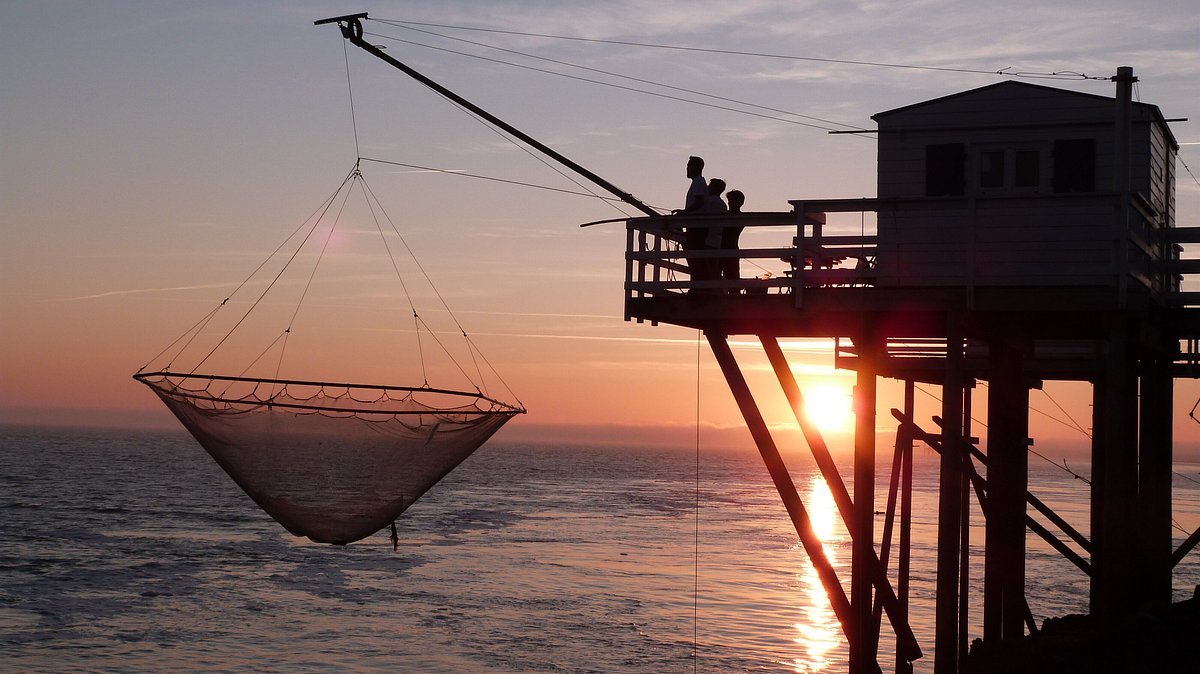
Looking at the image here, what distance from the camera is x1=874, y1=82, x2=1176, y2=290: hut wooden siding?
1188 cm

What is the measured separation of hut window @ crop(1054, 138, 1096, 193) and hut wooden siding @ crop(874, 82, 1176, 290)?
12 mm

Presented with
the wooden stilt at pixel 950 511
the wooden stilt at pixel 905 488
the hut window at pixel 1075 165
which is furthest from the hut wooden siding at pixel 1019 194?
the wooden stilt at pixel 905 488

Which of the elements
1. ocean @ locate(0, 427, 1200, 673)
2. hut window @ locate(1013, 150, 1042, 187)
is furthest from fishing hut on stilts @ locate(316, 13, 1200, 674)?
ocean @ locate(0, 427, 1200, 673)

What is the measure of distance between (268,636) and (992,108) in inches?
737

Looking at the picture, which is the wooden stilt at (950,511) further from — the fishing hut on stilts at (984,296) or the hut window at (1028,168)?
the hut window at (1028,168)

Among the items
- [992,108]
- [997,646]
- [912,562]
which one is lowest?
[912,562]

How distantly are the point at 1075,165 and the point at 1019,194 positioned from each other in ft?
8.55

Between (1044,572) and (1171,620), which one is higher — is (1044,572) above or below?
below

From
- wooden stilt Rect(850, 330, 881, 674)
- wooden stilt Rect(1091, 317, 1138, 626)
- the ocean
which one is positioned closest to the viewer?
wooden stilt Rect(1091, 317, 1138, 626)

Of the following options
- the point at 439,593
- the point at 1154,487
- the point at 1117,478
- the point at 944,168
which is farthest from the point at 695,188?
the point at 439,593

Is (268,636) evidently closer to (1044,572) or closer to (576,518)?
(1044,572)

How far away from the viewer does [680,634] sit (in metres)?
26.3

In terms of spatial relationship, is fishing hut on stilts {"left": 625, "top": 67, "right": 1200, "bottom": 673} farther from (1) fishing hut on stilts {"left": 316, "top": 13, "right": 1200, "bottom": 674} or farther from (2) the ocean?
(2) the ocean

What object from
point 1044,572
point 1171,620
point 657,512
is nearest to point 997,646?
point 1171,620
